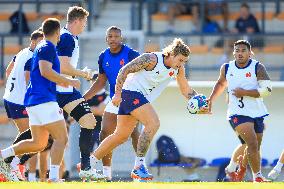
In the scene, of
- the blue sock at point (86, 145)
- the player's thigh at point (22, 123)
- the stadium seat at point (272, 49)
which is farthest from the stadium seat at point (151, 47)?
the blue sock at point (86, 145)

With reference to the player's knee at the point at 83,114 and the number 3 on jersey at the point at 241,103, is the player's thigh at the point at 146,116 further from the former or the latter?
the number 3 on jersey at the point at 241,103

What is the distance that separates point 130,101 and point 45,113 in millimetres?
1639

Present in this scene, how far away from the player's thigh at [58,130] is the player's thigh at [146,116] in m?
1.39

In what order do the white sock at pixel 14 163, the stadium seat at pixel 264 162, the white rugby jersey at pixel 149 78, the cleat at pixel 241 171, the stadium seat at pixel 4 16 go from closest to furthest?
1. the white rugby jersey at pixel 149 78
2. the white sock at pixel 14 163
3. the cleat at pixel 241 171
4. the stadium seat at pixel 264 162
5. the stadium seat at pixel 4 16

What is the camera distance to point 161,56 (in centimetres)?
1480

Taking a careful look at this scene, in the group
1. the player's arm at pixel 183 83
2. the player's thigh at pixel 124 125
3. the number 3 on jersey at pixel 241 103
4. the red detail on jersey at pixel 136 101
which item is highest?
the player's arm at pixel 183 83

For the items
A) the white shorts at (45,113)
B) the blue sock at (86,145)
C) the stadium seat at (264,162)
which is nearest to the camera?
the white shorts at (45,113)

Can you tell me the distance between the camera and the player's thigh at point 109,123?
16.1 meters

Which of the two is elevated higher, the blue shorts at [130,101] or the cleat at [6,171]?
the blue shorts at [130,101]

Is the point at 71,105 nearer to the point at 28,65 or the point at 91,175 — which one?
the point at 91,175

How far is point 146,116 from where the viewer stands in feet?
47.9

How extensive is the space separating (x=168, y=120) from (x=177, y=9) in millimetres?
2955

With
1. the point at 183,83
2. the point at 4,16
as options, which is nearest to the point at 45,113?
the point at 183,83

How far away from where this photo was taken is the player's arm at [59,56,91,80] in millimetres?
14659
